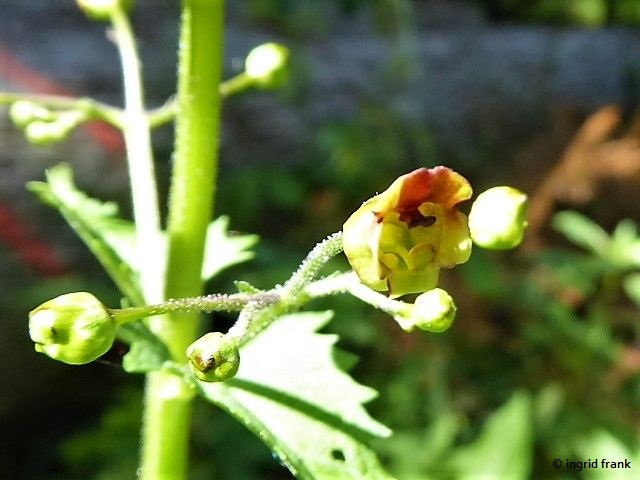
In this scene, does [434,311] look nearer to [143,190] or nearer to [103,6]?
[143,190]

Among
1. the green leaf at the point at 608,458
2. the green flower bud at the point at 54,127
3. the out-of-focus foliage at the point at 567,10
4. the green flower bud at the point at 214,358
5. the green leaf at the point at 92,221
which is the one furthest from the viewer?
the out-of-focus foliage at the point at 567,10

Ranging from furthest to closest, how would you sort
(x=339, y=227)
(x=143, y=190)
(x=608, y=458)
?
(x=339, y=227), (x=608, y=458), (x=143, y=190)

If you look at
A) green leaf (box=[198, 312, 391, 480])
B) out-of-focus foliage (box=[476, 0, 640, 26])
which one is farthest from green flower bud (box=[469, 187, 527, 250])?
out-of-focus foliage (box=[476, 0, 640, 26])

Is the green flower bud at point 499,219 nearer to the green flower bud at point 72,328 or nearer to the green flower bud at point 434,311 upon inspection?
the green flower bud at point 434,311

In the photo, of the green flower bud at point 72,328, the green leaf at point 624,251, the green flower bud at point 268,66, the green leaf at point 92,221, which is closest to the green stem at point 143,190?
the green leaf at point 92,221

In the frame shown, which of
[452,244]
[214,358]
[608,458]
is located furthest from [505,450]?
[214,358]
